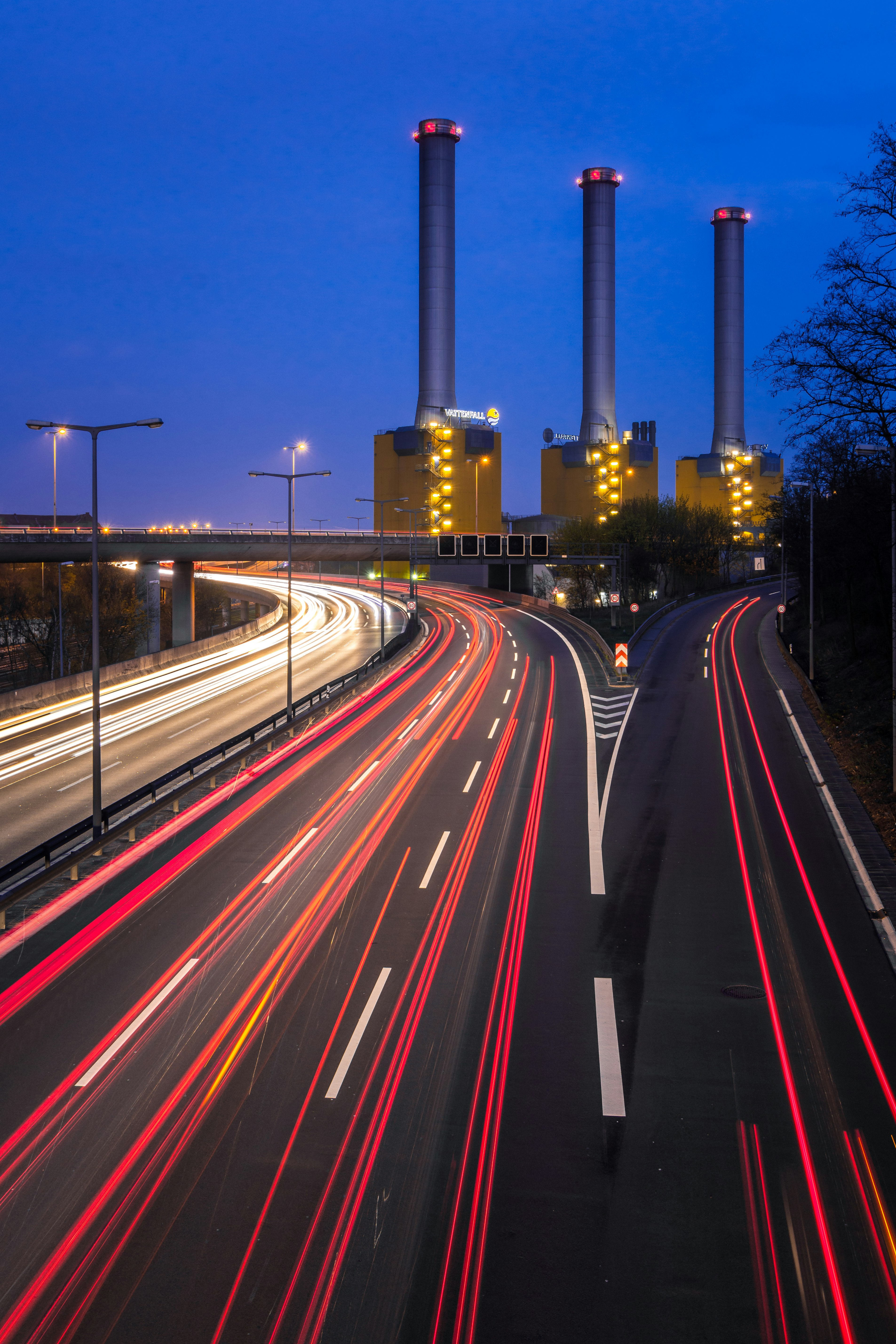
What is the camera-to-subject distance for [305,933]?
1522 centimetres

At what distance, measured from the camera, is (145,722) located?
3831 centimetres

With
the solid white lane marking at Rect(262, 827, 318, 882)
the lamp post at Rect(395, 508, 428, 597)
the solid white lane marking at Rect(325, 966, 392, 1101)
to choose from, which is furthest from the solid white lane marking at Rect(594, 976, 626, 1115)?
the lamp post at Rect(395, 508, 428, 597)

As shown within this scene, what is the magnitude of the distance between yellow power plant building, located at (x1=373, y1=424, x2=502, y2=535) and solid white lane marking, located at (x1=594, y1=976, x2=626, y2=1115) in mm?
100752

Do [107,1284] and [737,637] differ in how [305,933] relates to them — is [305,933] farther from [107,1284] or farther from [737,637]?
[737,637]

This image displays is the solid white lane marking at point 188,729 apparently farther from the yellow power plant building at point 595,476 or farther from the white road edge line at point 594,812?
the yellow power plant building at point 595,476

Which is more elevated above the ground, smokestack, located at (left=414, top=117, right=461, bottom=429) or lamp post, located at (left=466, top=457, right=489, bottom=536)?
smokestack, located at (left=414, top=117, right=461, bottom=429)

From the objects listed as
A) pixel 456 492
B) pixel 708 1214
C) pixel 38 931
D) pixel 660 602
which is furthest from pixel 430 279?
pixel 708 1214

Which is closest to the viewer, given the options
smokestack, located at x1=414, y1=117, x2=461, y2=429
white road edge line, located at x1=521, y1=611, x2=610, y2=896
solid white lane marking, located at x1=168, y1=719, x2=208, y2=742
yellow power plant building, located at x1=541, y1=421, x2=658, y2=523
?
white road edge line, located at x1=521, y1=611, x2=610, y2=896

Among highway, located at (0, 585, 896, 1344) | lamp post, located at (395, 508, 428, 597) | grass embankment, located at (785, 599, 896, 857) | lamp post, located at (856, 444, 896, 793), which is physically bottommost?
highway, located at (0, 585, 896, 1344)

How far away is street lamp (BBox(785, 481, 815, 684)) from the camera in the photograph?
4109cm

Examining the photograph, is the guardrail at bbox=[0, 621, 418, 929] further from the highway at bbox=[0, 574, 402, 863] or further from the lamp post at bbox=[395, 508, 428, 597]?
the lamp post at bbox=[395, 508, 428, 597]

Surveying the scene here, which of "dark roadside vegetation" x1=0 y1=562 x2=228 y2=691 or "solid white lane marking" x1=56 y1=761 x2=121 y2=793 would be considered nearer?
"solid white lane marking" x1=56 y1=761 x2=121 y2=793

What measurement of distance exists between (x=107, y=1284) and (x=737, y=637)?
5716cm

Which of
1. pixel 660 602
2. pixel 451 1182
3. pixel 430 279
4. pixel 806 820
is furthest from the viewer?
pixel 430 279
